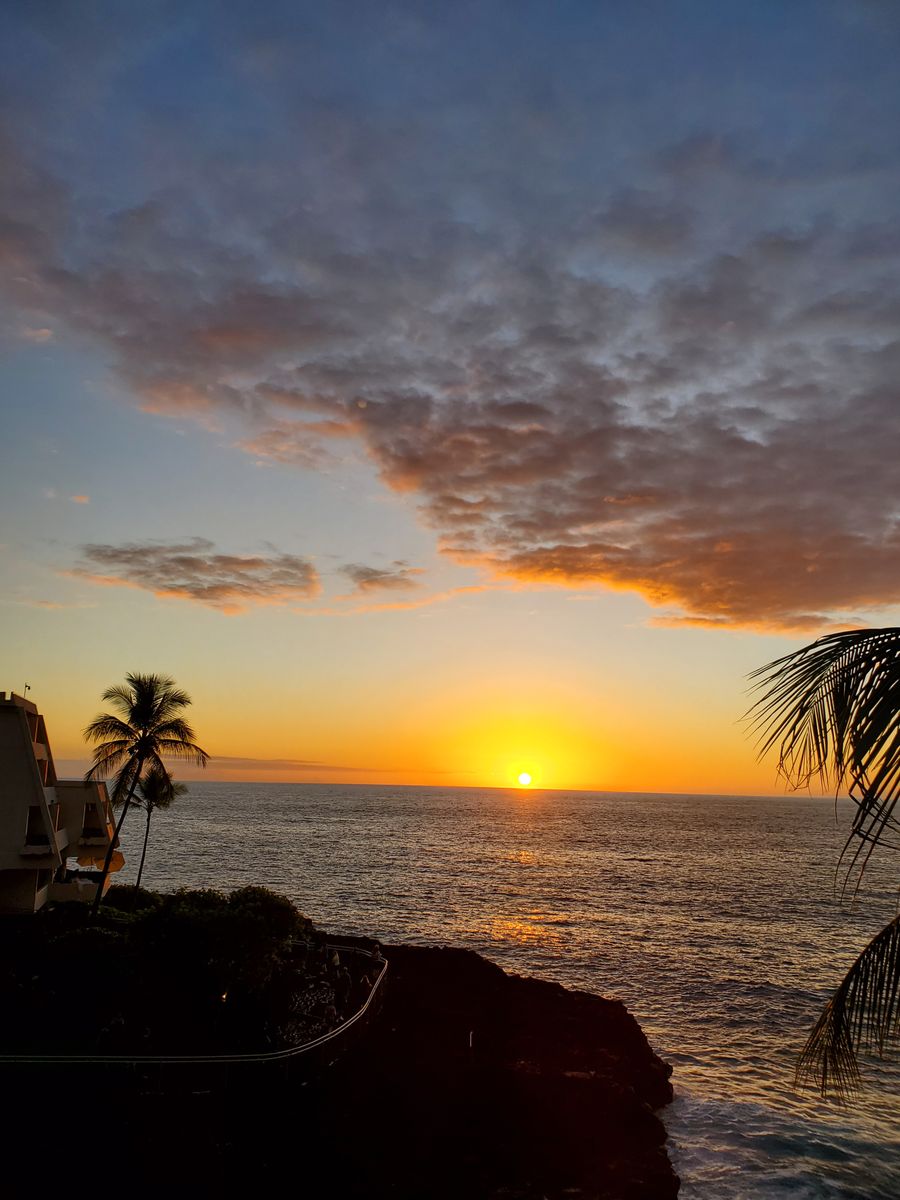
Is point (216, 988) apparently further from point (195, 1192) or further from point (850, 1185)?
point (850, 1185)

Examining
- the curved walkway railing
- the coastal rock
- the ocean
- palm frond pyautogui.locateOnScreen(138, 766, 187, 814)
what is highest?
palm frond pyautogui.locateOnScreen(138, 766, 187, 814)

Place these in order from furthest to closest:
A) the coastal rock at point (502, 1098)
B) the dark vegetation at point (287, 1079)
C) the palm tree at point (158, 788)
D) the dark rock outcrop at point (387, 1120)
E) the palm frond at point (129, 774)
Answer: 1. the palm tree at point (158, 788)
2. the palm frond at point (129, 774)
3. the coastal rock at point (502, 1098)
4. the dark vegetation at point (287, 1079)
5. the dark rock outcrop at point (387, 1120)

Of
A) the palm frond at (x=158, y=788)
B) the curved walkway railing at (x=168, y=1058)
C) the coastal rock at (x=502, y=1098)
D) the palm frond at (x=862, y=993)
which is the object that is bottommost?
the coastal rock at (x=502, y=1098)

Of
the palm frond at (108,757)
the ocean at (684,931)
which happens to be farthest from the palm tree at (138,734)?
the ocean at (684,931)

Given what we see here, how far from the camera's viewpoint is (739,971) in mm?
50188

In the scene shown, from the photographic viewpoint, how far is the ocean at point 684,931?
26.9m

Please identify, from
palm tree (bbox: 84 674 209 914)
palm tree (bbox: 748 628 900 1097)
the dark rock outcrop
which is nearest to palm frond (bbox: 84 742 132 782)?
palm tree (bbox: 84 674 209 914)

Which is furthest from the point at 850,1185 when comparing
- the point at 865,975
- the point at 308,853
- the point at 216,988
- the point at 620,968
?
the point at 308,853

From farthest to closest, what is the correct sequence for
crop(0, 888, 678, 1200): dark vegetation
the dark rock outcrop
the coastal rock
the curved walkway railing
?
the coastal rock → the curved walkway railing → crop(0, 888, 678, 1200): dark vegetation → the dark rock outcrop

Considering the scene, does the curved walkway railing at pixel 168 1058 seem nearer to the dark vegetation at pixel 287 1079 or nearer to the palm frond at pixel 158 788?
the dark vegetation at pixel 287 1079

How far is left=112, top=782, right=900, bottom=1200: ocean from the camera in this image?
88.3 ft

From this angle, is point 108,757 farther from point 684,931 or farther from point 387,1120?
point 684,931

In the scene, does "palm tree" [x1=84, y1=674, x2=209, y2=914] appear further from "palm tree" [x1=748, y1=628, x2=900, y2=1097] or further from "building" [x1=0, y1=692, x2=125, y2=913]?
"palm tree" [x1=748, y1=628, x2=900, y2=1097]

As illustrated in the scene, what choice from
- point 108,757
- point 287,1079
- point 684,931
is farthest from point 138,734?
point 684,931
